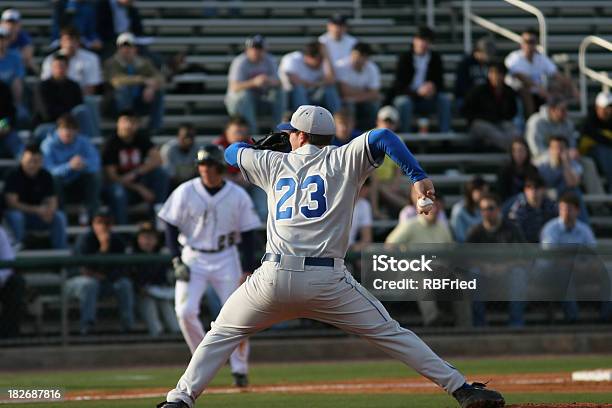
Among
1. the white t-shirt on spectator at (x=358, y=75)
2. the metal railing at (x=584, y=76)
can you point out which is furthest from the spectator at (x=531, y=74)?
the white t-shirt on spectator at (x=358, y=75)

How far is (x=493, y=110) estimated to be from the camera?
19281mm

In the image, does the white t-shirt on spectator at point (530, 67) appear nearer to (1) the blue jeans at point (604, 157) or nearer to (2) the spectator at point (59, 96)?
(1) the blue jeans at point (604, 157)

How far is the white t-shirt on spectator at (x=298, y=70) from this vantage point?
18.4m

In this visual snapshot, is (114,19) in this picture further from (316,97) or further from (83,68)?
(316,97)

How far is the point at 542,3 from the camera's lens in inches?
944

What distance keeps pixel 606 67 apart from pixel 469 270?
7860 millimetres

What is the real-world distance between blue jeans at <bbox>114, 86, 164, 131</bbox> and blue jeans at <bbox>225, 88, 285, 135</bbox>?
0.99m

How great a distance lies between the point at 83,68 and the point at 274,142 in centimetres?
999

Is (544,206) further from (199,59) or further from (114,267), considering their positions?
(199,59)

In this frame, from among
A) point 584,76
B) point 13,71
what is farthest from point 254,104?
point 584,76

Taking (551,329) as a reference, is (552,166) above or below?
above

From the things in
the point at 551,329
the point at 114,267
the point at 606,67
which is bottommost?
the point at 551,329

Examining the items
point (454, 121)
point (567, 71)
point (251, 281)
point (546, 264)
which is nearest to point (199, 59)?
point (454, 121)
